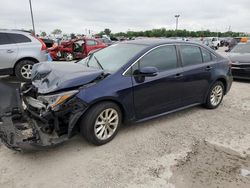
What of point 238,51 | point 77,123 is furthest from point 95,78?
point 238,51

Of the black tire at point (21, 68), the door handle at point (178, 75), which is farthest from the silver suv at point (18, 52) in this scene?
the door handle at point (178, 75)

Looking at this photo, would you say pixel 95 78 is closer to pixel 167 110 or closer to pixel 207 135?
pixel 167 110

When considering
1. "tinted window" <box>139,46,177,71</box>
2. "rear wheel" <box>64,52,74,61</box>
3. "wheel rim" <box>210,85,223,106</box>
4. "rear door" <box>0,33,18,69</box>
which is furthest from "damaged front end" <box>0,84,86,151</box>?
"rear wheel" <box>64,52,74,61</box>

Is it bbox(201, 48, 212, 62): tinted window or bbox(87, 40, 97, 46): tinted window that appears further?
bbox(87, 40, 97, 46): tinted window

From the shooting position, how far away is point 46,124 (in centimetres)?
276

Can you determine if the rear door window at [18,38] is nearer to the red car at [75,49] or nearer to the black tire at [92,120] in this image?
the red car at [75,49]

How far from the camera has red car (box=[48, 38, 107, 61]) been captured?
11516 mm

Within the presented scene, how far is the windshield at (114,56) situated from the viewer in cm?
332

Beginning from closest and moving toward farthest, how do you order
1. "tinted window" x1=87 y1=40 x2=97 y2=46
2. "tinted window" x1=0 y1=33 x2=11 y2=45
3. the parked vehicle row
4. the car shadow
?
the parked vehicle row < the car shadow < "tinted window" x1=0 y1=33 x2=11 y2=45 < "tinted window" x1=87 y1=40 x2=97 y2=46

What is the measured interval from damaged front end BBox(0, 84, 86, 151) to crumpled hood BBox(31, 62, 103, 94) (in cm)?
11

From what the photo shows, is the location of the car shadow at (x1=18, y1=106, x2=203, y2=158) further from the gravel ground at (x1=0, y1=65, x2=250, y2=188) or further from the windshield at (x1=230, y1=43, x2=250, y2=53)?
the windshield at (x1=230, y1=43, x2=250, y2=53)

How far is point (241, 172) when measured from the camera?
2596 millimetres

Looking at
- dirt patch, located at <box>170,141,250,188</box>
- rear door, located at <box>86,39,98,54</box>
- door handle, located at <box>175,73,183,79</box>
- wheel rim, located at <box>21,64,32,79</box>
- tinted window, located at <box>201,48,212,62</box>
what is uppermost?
rear door, located at <box>86,39,98,54</box>

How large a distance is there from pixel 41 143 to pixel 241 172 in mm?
2537
